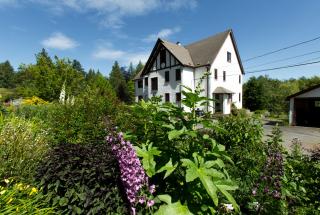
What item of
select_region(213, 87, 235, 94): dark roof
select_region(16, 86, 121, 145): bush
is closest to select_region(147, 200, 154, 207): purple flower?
select_region(16, 86, 121, 145): bush

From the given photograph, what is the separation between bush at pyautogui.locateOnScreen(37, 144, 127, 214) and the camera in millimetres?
2982

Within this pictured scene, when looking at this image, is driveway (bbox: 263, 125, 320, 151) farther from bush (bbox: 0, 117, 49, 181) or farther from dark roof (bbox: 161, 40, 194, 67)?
dark roof (bbox: 161, 40, 194, 67)

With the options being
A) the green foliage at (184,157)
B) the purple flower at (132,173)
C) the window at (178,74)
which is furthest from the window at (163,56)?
the purple flower at (132,173)

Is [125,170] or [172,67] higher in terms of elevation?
[172,67]

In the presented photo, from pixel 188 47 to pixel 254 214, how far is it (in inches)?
1299

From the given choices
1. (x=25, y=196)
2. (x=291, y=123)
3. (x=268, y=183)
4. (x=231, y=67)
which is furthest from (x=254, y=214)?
(x=231, y=67)

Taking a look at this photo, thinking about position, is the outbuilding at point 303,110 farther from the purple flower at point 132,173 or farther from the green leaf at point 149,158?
the purple flower at point 132,173

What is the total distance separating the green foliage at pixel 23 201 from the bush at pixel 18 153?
14.5 inches

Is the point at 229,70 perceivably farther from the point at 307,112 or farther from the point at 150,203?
the point at 150,203

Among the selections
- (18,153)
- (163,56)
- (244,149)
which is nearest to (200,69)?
(163,56)

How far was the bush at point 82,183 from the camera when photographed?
2.98m

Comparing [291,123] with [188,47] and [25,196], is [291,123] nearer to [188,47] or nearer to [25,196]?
[188,47]

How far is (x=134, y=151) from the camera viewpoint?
275 cm

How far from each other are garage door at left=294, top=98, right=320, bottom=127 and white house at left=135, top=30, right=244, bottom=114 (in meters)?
7.87
